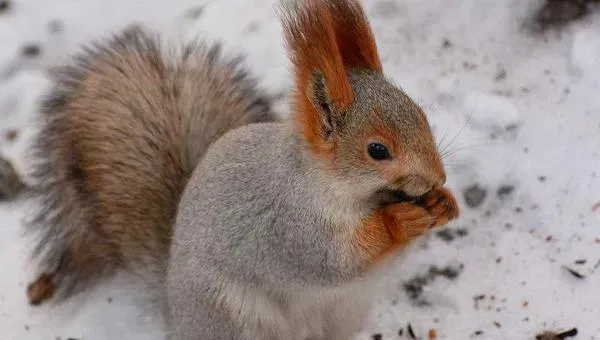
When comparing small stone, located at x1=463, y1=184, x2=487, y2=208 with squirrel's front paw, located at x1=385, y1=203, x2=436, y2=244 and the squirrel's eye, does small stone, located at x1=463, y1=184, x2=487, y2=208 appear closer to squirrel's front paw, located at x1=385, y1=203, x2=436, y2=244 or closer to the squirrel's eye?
squirrel's front paw, located at x1=385, y1=203, x2=436, y2=244

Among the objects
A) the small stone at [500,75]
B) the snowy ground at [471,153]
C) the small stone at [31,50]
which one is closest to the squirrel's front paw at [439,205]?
the snowy ground at [471,153]

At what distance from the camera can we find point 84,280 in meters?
2.01

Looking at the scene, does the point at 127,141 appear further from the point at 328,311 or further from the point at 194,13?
the point at 194,13

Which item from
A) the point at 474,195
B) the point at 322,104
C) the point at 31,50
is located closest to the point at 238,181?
the point at 322,104

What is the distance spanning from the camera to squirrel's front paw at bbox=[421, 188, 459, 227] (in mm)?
1396

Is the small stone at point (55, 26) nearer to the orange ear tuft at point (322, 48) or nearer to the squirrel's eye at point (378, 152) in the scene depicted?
the orange ear tuft at point (322, 48)

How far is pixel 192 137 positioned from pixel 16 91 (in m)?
0.88

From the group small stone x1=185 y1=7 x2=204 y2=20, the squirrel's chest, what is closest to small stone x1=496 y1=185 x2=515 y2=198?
the squirrel's chest

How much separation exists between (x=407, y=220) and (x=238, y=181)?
35 centimetres

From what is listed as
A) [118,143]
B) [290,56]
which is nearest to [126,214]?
[118,143]

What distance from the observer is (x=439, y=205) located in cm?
140

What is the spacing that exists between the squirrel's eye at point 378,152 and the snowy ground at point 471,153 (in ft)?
2.43

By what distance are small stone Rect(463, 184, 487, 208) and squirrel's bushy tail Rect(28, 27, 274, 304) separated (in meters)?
0.56

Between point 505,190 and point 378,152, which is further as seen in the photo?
point 505,190
